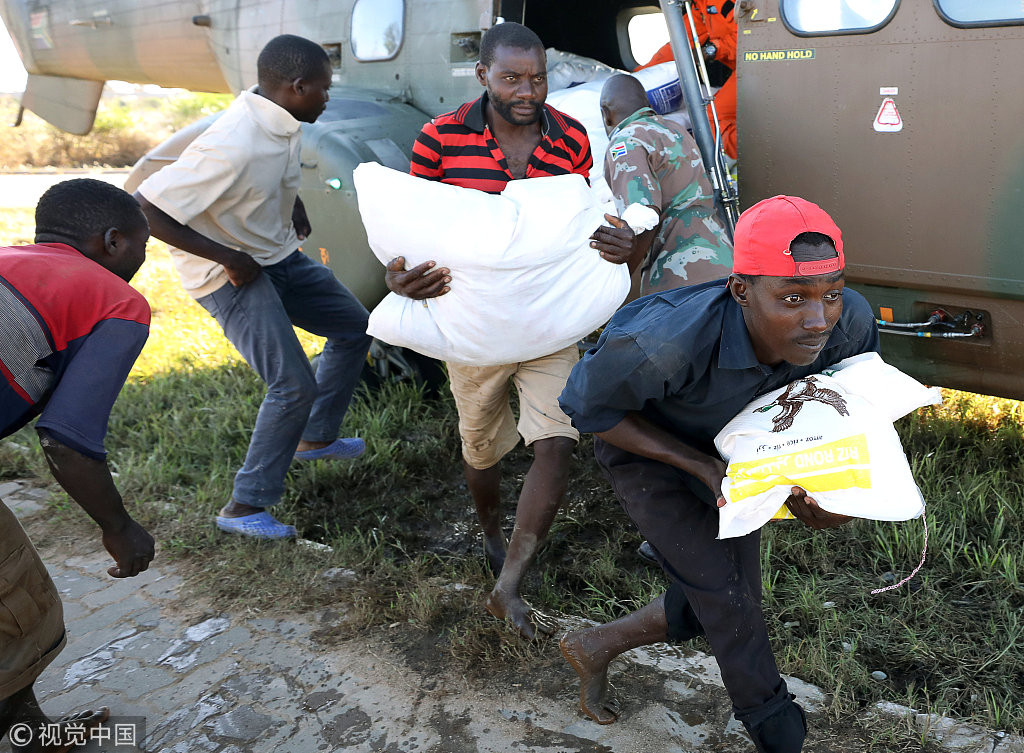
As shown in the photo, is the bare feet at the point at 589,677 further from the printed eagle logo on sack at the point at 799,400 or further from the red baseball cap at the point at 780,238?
the red baseball cap at the point at 780,238

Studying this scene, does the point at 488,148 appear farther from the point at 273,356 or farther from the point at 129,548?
the point at 129,548

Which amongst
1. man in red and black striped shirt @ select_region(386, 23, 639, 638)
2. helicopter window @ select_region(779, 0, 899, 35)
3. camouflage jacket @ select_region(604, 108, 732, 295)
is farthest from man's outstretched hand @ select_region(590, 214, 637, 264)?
helicopter window @ select_region(779, 0, 899, 35)

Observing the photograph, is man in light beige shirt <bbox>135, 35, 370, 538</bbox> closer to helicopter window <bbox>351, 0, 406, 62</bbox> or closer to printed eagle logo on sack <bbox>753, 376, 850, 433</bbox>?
helicopter window <bbox>351, 0, 406, 62</bbox>

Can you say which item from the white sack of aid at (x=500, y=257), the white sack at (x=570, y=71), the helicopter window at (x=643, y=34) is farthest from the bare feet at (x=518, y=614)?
the helicopter window at (x=643, y=34)

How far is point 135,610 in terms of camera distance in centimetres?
336

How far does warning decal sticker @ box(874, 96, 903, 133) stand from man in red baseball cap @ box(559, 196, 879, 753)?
4.73ft

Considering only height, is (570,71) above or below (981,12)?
below

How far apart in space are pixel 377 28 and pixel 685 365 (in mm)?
3902

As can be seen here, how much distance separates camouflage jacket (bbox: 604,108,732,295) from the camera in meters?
3.08

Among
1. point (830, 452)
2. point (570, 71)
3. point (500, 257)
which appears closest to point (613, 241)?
point (500, 257)

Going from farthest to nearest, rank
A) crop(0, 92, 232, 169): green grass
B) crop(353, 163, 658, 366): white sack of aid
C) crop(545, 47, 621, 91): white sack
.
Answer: crop(0, 92, 232, 169): green grass
crop(545, 47, 621, 91): white sack
crop(353, 163, 658, 366): white sack of aid

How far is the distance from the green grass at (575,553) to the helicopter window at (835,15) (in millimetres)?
1829

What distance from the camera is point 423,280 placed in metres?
2.90

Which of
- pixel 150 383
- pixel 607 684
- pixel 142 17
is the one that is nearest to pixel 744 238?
pixel 607 684
